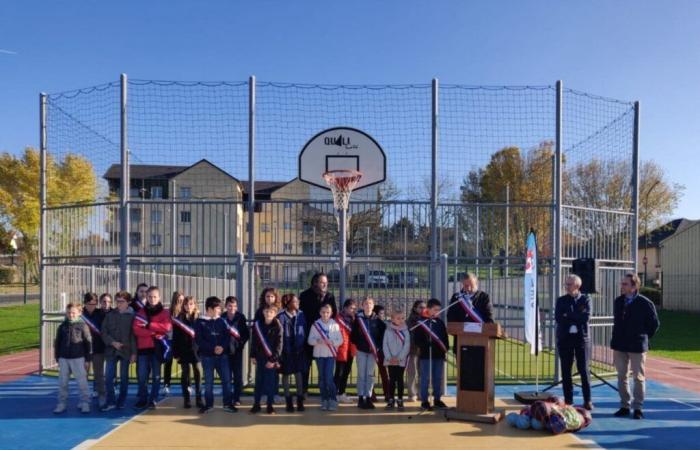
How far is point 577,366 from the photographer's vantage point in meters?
8.80

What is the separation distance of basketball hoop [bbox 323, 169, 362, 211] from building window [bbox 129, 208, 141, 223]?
3540 mm

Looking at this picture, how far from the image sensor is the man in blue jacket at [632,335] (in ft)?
27.8

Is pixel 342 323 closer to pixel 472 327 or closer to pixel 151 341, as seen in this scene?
pixel 472 327

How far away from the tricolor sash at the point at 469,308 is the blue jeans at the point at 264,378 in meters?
2.88

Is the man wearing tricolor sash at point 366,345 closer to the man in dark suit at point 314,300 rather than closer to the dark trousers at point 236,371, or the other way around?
the man in dark suit at point 314,300

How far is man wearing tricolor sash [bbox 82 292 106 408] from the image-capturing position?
902 cm

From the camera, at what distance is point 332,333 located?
29.0ft

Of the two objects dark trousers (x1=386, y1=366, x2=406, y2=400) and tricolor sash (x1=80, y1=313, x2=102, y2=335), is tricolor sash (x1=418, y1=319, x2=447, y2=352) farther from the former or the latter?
tricolor sash (x1=80, y1=313, x2=102, y2=335)

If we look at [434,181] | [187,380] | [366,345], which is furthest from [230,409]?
[434,181]

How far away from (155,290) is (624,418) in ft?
22.9

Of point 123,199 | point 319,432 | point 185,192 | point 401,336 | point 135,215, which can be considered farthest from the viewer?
point 185,192

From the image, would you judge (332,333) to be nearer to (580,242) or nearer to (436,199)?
(436,199)

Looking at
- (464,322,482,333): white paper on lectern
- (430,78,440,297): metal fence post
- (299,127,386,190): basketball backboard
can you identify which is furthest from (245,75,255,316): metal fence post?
(464,322,482,333): white paper on lectern

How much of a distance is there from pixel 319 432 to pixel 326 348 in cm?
147
